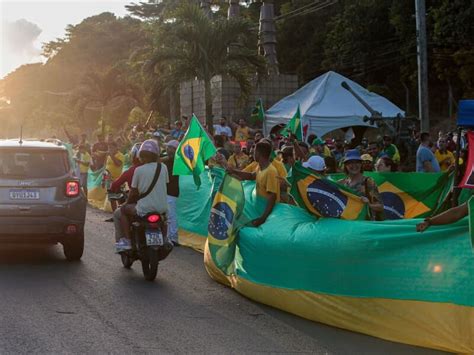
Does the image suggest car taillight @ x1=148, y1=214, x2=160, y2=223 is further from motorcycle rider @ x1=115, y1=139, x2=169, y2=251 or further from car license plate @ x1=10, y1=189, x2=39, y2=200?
car license plate @ x1=10, y1=189, x2=39, y2=200

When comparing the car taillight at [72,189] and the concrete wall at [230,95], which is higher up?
the concrete wall at [230,95]

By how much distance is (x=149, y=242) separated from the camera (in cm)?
982

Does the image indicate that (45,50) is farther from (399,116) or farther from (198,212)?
(198,212)

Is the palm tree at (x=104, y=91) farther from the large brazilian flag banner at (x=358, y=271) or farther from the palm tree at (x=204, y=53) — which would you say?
the large brazilian flag banner at (x=358, y=271)

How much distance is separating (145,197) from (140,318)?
103 inches

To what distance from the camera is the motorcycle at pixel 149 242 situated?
987 cm

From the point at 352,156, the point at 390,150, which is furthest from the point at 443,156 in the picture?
the point at 352,156

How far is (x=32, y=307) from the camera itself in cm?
827

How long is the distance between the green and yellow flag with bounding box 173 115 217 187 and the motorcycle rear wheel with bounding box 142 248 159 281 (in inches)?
119

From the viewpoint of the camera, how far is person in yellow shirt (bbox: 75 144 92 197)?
22344 mm

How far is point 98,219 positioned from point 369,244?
11.9m

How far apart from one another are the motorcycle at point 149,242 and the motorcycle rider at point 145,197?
0.27 feet

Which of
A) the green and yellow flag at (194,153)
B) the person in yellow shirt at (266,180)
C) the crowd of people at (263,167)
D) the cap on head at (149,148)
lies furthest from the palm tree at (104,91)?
the person in yellow shirt at (266,180)

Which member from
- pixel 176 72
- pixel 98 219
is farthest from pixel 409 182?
pixel 176 72
